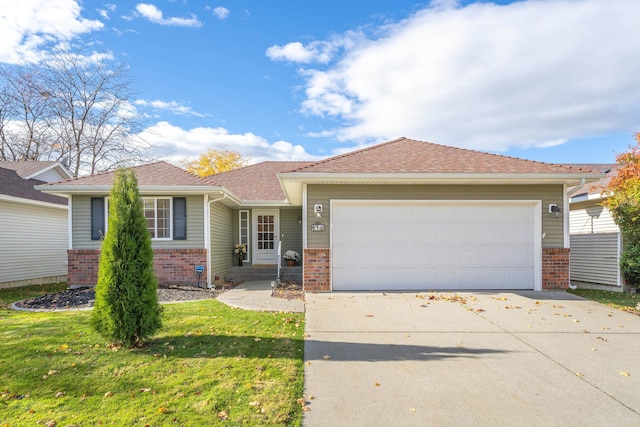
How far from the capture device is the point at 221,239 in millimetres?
11836

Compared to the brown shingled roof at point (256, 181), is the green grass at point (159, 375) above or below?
below

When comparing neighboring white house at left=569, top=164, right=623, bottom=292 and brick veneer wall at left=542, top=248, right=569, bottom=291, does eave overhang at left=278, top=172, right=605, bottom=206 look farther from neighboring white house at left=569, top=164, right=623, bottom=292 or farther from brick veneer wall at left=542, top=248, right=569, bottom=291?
neighboring white house at left=569, top=164, right=623, bottom=292

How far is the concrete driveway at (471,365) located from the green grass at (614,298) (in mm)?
914

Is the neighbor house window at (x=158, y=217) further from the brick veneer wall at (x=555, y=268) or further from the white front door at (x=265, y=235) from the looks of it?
the brick veneer wall at (x=555, y=268)

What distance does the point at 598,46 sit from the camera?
30.1ft

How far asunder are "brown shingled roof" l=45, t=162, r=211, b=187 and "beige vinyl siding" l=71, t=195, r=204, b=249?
47 cm

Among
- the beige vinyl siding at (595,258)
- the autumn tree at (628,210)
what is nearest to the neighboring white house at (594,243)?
the beige vinyl siding at (595,258)

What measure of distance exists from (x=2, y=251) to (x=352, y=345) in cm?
1199

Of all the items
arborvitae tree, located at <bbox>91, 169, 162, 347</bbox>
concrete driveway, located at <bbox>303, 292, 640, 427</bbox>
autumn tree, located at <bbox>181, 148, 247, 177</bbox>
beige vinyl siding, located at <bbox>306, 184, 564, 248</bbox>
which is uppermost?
autumn tree, located at <bbox>181, 148, 247, 177</bbox>

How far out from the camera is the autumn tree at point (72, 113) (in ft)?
66.3

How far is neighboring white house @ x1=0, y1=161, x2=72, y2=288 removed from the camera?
11.2 meters

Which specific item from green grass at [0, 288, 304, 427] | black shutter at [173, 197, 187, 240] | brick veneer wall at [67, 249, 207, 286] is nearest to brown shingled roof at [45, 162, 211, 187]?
black shutter at [173, 197, 187, 240]

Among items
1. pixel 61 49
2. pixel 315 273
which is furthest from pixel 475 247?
pixel 61 49

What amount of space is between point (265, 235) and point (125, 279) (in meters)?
8.88
